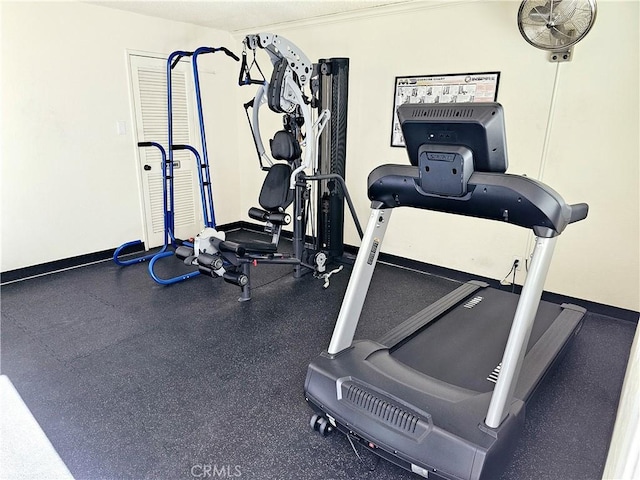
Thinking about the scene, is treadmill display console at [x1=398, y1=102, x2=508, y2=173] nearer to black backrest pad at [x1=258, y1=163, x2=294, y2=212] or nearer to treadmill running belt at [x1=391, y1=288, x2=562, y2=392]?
treadmill running belt at [x1=391, y1=288, x2=562, y2=392]

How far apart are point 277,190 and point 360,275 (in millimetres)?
1616

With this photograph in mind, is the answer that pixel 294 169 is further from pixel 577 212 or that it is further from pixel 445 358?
pixel 577 212

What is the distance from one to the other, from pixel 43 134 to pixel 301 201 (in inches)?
90.9

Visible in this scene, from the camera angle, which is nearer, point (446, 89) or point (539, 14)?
point (539, 14)

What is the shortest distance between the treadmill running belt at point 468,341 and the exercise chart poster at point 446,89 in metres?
1.47

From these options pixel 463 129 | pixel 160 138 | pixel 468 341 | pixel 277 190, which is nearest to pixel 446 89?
pixel 277 190

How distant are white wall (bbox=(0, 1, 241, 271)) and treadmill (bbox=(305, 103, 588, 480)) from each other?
3084 millimetres

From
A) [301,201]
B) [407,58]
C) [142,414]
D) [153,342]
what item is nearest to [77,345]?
[153,342]

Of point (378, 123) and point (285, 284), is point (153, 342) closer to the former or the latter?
point (285, 284)

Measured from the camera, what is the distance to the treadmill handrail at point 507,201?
4.87ft

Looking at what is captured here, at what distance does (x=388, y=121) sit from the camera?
3.92 metres

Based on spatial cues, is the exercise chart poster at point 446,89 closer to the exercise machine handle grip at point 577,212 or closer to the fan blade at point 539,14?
the fan blade at point 539,14

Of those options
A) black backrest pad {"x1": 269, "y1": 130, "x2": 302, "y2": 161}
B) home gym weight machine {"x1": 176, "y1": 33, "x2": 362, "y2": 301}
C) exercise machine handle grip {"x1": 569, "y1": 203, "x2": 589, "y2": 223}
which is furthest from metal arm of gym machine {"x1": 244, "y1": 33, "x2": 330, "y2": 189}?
exercise machine handle grip {"x1": 569, "y1": 203, "x2": 589, "y2": 223}

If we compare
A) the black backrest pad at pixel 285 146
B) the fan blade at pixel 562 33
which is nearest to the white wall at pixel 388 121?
the fan blade at pixel 562 33
